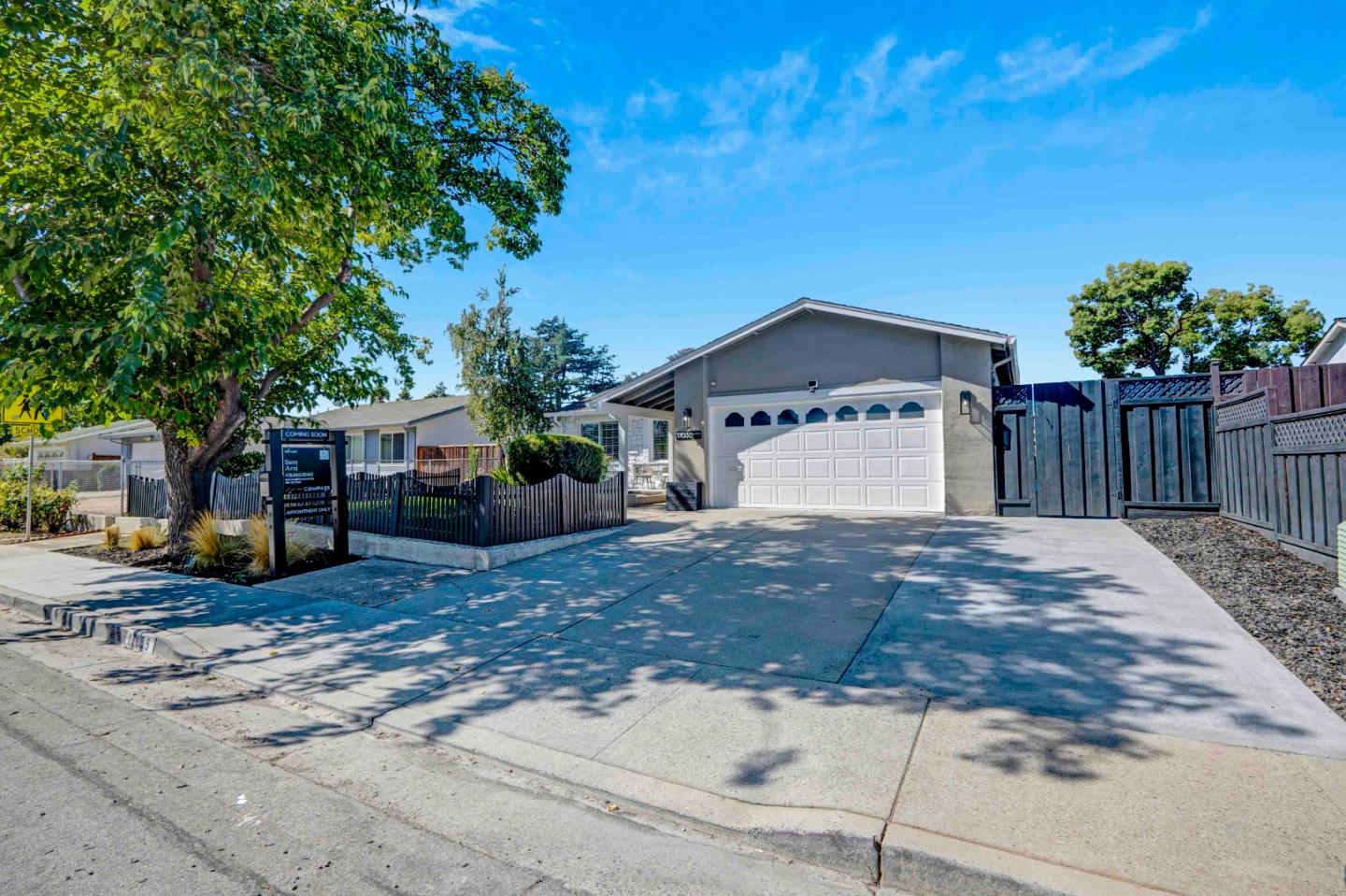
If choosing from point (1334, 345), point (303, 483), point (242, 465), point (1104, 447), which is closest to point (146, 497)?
point (242, 465)

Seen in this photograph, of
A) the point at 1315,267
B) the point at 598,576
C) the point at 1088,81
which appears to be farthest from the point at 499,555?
the point at 1315,267

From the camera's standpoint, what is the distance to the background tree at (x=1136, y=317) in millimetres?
28047

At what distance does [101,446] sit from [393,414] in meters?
21.3

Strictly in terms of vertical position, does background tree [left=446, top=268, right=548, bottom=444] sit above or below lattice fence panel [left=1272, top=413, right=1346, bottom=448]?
above

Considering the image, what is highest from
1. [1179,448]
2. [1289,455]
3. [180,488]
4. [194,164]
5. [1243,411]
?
[194,164]

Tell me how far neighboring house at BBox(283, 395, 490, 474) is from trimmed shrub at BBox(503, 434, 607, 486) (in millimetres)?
13322

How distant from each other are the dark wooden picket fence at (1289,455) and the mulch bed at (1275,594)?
10.5 inches

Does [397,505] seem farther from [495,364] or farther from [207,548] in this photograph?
[495,364]

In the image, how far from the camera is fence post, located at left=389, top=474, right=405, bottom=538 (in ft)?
30.2

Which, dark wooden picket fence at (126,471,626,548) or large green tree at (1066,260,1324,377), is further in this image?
large green tree at (1066,260,1324,377)

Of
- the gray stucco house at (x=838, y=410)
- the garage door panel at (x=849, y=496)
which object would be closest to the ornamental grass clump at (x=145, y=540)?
the gray stucco house at (x=838, y=410)

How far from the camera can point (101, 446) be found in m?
34.0

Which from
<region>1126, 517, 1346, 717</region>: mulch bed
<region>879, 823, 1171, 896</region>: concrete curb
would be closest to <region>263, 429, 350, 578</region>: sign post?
<region>879, 823, 1171, 896</region>: concrete curb

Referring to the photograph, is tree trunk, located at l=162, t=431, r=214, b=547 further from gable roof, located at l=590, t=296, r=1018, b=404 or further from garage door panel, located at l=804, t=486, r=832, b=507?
garage door panel, located at l=804, t=486, r=832, b=507
